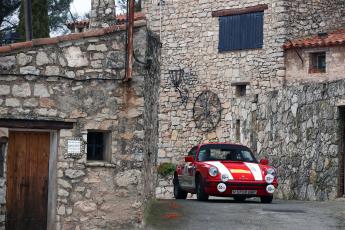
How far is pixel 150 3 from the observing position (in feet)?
125

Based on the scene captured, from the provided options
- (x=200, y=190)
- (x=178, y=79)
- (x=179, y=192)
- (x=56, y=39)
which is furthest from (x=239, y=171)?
(x=178, y=79)

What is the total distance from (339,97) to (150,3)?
17.2 metres

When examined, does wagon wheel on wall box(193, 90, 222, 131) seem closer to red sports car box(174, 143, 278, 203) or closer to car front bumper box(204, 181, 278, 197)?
red sports car box(174, 143, 278, 203)

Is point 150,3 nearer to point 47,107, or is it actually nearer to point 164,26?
point 164,26

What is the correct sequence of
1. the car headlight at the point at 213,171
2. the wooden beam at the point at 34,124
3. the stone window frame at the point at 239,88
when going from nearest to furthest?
the wooden beam at the point at 34,124 < the car headlight at the point at 213,171 < the stone window frame at the point at 239,88

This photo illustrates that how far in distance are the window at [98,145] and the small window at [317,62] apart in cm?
1803

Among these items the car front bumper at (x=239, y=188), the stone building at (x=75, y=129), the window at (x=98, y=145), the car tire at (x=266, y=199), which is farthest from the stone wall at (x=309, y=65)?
the window at (x=98, y=145)

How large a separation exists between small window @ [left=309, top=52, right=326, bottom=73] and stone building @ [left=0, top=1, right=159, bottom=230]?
58.1ft

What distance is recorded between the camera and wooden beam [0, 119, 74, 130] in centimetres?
1581

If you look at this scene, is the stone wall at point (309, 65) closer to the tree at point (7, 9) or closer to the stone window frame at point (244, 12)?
the stone window frame at point (244, 12)

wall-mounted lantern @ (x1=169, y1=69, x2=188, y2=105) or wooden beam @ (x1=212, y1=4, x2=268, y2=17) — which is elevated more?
wooden beam @ (x1=212, y1=4, x2=268, y2=17)

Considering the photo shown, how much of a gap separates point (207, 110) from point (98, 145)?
1980 cm

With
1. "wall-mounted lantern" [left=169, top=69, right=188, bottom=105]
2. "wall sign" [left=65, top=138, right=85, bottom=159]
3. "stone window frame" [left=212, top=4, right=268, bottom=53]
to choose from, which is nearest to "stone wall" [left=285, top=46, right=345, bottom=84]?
"stone window frame" [left=212, top=4, right=268, bottom=53]

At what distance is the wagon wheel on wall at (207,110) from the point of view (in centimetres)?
3572
